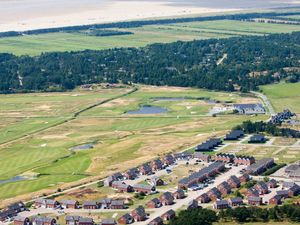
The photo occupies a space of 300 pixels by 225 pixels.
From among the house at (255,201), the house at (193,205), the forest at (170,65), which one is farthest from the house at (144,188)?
the forest at (170,65)

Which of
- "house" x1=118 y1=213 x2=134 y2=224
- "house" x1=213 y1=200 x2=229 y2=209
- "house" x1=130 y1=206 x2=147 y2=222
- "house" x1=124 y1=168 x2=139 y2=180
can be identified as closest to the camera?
"house" x1=118 y1=213 x2=134 y2=224

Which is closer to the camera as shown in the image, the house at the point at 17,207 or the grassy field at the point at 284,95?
the house at the point at 17,207

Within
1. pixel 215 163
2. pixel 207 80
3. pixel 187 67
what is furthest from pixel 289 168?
pixel 187 67

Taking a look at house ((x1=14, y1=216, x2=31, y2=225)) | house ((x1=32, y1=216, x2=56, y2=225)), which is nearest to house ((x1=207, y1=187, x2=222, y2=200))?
house ((x1=32, y1=216, x2=56, y2=225))

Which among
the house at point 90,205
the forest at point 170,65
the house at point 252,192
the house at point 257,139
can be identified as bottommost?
the house at point 90,205

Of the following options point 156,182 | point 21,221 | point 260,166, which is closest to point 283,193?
point 260,166

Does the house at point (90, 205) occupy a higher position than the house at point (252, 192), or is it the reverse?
the house at point (252, 192)

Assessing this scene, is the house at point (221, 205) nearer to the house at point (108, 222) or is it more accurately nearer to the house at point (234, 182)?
the house at point (234, 182)

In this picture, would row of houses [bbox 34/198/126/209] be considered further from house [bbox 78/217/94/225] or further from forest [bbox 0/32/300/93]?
forest [bbox 0/32/300/93]
